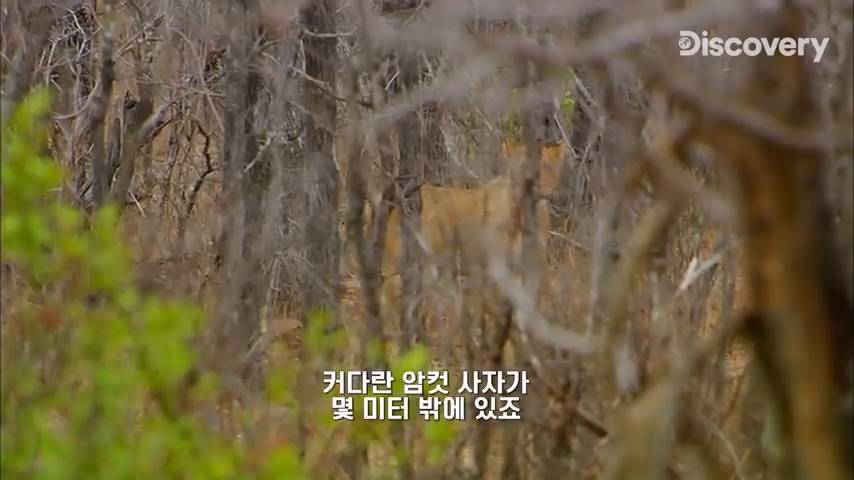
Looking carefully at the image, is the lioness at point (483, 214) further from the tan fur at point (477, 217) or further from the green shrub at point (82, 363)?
the green shrub at point (82, 363)

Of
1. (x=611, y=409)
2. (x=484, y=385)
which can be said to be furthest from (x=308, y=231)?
(x=611, y=409)

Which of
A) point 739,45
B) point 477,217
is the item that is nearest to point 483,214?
point 477,217

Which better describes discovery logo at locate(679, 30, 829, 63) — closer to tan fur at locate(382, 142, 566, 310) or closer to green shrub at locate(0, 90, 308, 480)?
tan fur at locate(382, 142, 566, 310)

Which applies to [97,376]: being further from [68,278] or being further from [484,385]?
[484,385]

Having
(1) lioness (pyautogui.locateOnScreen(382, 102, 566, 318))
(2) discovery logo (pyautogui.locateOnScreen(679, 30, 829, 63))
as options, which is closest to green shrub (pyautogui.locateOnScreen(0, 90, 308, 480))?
(1) lioness (pyautogui.locateOnScreen(382, 102, 566, 318))

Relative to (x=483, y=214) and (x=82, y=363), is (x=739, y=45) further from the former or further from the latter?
(x=82, y=363)

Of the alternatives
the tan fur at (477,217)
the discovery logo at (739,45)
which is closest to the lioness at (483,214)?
the tan fur at (477,217)

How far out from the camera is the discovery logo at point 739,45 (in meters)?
2.55

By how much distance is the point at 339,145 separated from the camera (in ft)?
21.6

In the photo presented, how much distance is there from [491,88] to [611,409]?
6.85 feet

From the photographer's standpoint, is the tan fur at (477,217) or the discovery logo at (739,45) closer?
the discovery logo at (739,45)

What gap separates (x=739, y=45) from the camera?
2574mm

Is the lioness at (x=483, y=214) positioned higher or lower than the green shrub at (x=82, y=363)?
higher

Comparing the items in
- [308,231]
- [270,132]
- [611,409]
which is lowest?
[611,409]
